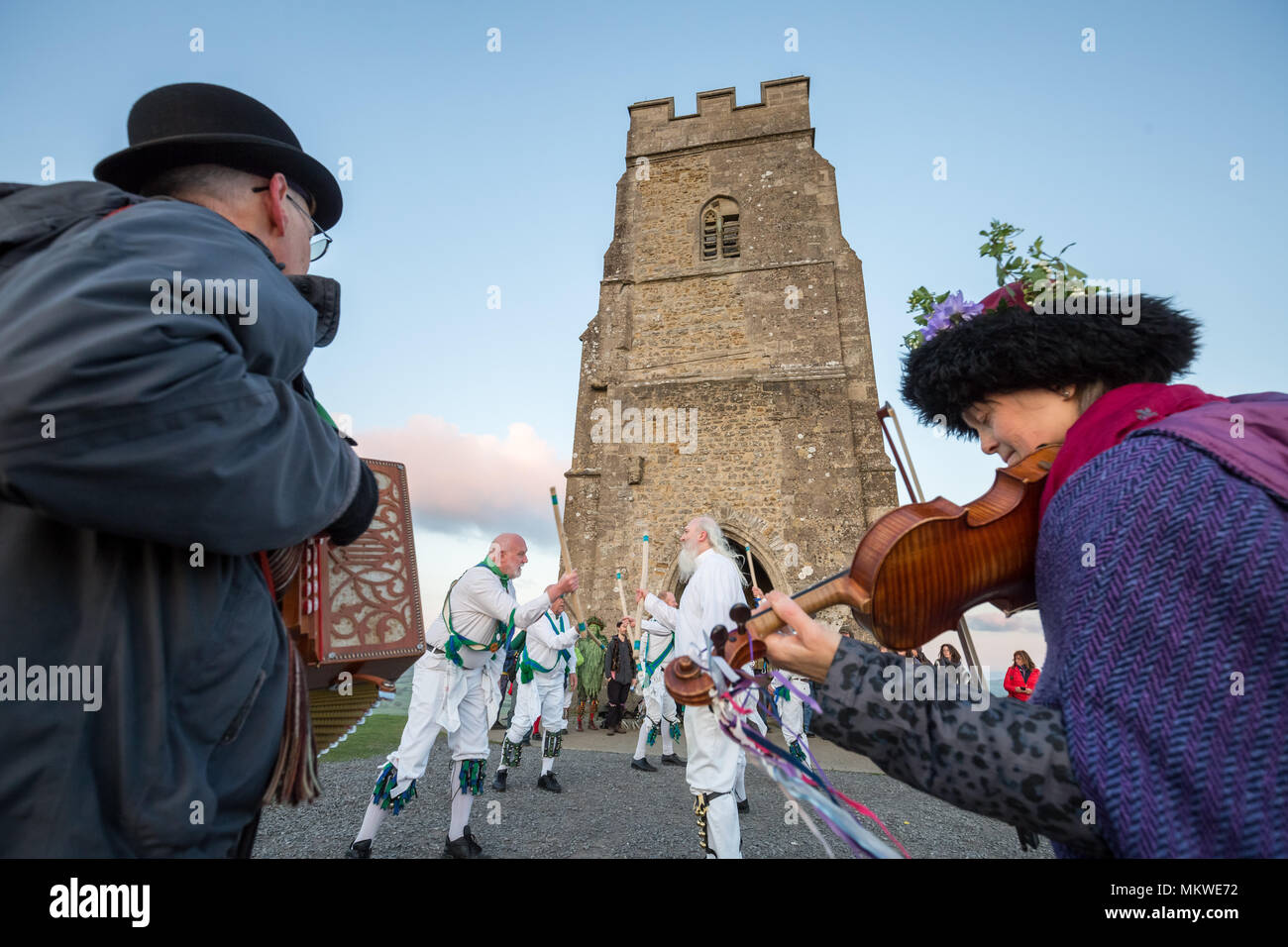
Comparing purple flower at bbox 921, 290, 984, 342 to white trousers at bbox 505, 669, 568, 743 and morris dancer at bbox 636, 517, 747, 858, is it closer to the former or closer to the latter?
morris dancer at bbox 636, 517, 747, 858

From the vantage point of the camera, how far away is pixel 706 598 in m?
4.54

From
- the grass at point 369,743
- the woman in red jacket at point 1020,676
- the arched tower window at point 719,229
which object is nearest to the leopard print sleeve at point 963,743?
the grass at point 369,743

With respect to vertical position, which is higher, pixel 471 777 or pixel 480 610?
pixel 480 610

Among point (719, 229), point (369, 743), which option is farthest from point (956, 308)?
point (719, 229)

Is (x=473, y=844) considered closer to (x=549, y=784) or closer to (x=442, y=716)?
(x=442, y=716)

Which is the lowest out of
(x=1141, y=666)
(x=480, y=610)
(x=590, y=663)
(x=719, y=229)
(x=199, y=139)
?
(x=590, y=663)

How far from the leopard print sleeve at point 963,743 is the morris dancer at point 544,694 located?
5.95 m

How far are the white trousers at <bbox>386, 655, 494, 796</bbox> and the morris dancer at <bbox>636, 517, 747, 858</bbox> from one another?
172 centimetres

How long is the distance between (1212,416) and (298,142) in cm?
210

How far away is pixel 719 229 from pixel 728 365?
3.63m

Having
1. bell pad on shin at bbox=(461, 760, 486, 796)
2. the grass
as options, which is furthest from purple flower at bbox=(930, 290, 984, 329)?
the grass

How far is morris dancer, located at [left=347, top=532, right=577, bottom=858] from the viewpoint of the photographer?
4645 millimetres
